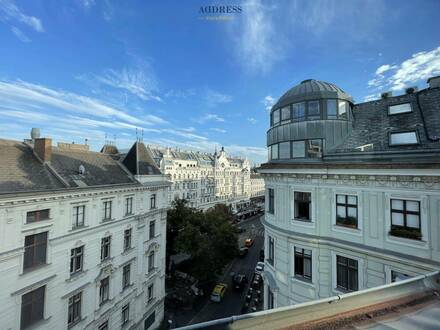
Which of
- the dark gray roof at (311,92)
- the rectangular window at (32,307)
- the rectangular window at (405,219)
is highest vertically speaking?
the dark gray roof at (311,92)

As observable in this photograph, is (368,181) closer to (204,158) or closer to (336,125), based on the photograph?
(336,125)

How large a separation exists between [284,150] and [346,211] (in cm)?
504

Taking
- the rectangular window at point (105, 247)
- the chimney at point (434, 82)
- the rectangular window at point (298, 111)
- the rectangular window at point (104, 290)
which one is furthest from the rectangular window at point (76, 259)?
the chimney at point (434, 82)

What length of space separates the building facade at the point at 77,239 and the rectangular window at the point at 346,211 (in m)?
15.5

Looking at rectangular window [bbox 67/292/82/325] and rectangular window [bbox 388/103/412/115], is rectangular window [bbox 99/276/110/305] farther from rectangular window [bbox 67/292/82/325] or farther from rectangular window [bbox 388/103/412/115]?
rectangular window [bbox 388/103/412/115]

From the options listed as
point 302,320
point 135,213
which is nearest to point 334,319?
point 302,320

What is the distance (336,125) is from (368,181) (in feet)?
13.7

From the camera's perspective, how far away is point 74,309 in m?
15.9

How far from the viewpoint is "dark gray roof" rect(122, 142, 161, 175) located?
23.5 meters

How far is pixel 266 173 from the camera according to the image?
15242mm

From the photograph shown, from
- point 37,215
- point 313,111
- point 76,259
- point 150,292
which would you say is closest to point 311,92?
point 313,111

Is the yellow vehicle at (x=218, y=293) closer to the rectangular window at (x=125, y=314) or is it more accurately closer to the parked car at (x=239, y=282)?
the parked car at (x=239, y=282)

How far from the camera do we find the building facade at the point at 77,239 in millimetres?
12594

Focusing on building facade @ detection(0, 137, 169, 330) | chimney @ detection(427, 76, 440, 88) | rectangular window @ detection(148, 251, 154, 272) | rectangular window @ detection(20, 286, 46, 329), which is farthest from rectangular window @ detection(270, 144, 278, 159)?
rectangular window @ detection(20, 286, 46, 329)
